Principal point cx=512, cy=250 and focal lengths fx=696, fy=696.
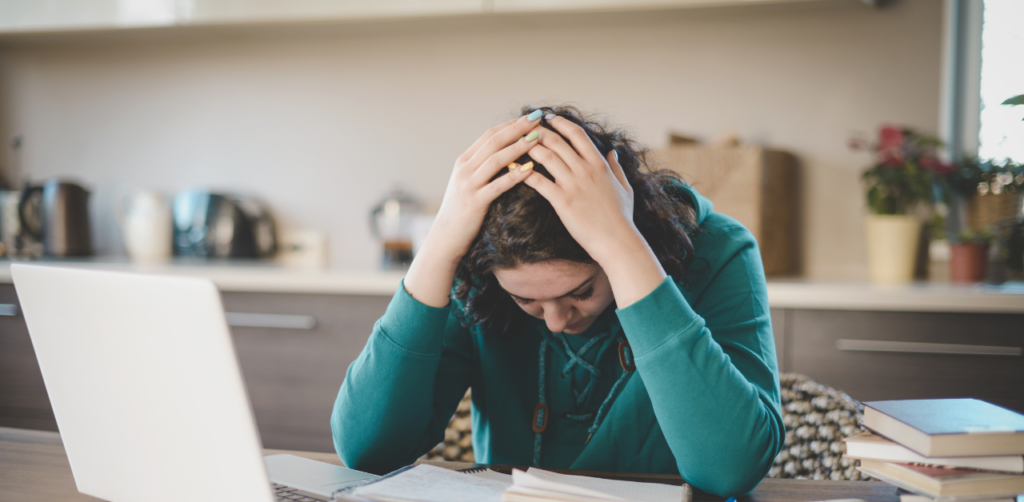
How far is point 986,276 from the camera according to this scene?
6.23 feet

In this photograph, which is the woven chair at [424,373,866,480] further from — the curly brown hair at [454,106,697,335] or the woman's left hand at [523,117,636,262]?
the woman's left hand at [523,117,636,262]

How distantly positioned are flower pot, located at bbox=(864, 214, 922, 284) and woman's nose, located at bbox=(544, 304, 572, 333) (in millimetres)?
1413

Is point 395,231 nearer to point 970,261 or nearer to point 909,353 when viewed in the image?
point 909,353

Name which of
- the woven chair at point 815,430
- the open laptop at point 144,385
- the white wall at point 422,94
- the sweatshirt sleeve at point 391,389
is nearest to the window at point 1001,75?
the white wall at point 422,94

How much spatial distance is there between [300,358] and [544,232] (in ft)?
4.80

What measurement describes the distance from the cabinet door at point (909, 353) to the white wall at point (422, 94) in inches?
17.6

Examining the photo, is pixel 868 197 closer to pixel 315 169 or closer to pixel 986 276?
pixel 986 276

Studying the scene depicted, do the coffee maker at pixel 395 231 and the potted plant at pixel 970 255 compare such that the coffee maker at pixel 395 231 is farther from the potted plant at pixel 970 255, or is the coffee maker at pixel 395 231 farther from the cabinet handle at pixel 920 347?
the potted plant at pixel 970 255

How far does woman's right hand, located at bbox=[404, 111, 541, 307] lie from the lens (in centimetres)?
78

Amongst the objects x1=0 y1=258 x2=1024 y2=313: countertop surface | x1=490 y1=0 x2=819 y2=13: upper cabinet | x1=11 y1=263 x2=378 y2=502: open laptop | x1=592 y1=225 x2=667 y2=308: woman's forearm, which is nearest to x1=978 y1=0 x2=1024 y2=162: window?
x1=0 y1=258 x2=1024 y2=313: countertop surface

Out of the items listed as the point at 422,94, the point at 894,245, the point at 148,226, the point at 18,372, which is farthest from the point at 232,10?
the point at 894,245

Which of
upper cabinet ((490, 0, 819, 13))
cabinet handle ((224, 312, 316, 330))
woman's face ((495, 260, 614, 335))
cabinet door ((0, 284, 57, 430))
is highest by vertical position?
upper cabinet ((490, 0, 819, 13))

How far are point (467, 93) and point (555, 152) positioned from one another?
1.75 metres

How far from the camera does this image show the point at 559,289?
81cm
